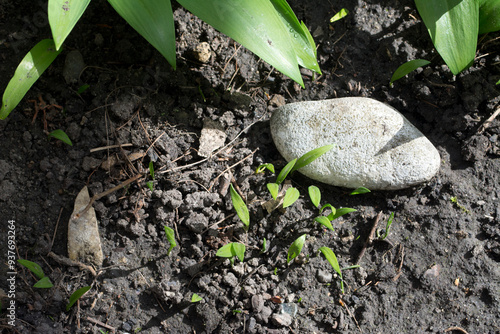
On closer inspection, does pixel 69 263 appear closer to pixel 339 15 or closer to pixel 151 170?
pixel 151 170

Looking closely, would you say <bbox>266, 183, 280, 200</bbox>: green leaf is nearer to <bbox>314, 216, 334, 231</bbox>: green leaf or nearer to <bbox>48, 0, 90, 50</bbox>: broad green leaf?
<bbox>314, 216, 334, 231</bbox>: green leaf

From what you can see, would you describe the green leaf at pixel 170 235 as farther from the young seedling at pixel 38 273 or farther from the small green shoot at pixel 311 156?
the small green shoot at pixel 311 156

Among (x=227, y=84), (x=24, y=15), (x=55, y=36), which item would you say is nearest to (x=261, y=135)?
(x=227, y=84)

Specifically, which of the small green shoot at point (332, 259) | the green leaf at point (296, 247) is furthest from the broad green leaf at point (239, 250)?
the small green shoot at point (332, 259)

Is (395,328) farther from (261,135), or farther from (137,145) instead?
(137,145)

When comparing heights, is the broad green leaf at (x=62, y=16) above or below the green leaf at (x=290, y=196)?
above
